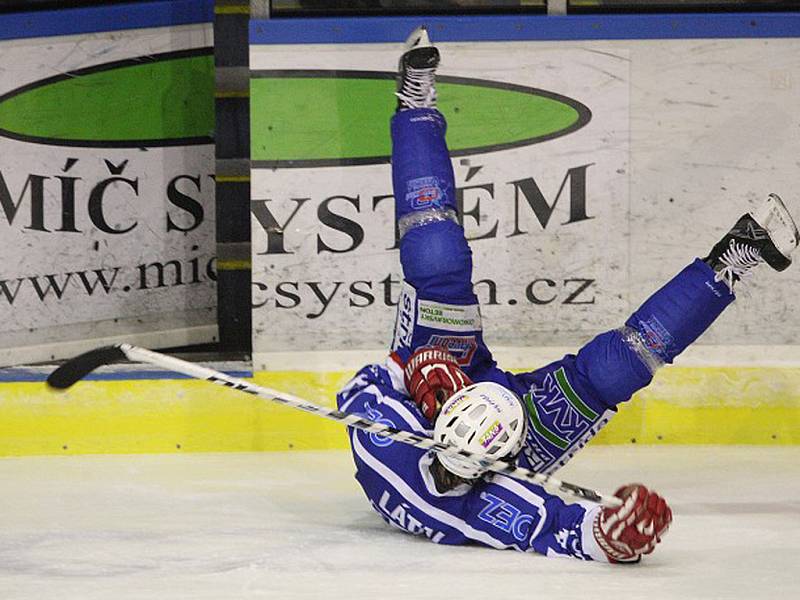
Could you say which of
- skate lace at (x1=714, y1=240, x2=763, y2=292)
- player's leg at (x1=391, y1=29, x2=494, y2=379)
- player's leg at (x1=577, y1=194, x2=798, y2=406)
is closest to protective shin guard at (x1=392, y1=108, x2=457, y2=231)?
player's leg at (x1=391, y1=29, x2=494, y2=379)

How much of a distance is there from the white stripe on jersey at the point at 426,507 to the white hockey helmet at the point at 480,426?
0.59ft

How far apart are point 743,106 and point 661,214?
0.44 m

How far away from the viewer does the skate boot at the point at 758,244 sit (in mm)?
4195

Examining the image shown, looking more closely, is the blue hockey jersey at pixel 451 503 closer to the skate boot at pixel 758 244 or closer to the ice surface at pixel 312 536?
the ice surface at pixel 312 536

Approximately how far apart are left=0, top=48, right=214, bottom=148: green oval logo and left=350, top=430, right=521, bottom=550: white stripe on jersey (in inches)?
78.1

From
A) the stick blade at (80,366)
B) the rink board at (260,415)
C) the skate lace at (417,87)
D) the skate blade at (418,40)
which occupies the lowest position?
the rink board at (260,415)

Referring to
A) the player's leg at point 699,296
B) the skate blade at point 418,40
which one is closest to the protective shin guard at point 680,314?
the player's leg at point 699,296

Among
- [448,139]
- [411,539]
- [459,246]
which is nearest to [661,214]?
[448,139]

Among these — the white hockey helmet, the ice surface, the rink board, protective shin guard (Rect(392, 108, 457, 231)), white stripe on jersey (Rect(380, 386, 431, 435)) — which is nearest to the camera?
the ice surface

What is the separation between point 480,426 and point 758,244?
0.95 meters

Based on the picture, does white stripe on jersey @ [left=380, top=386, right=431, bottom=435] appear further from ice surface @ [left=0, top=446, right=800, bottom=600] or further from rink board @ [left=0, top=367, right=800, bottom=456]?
rink board @ [left=0, top=367, right=800, bottom=456]

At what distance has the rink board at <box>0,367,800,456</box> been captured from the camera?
17.0ft

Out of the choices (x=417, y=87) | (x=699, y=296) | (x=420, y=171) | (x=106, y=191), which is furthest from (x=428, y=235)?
(x=106, y=191)

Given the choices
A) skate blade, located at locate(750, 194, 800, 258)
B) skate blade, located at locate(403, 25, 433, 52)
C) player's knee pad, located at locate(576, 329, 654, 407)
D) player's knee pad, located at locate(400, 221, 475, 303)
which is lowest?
player's knee pad, located at locate(576, 329, 654, 407)
